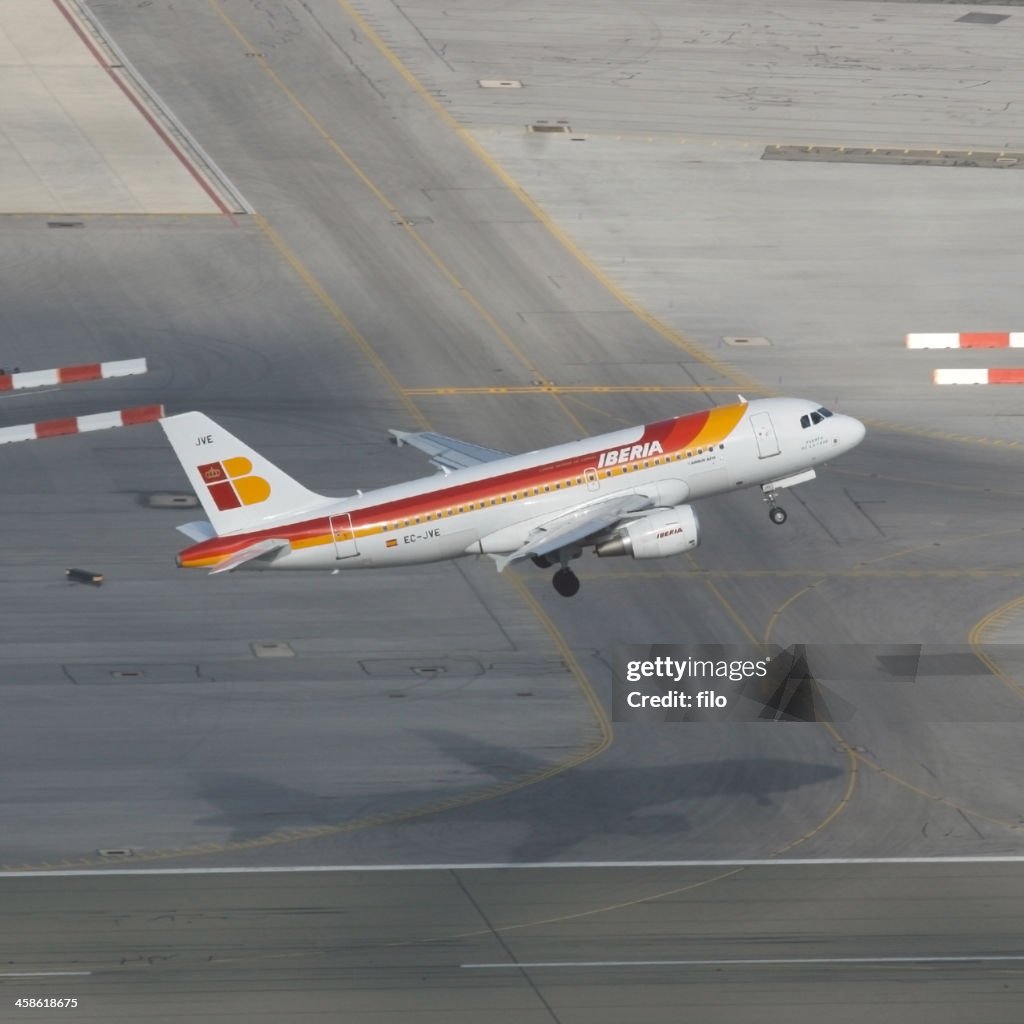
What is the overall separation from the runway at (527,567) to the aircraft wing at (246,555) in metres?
4.56

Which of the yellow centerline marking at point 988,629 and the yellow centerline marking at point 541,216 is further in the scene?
the yellow centerline marking at point 541,216

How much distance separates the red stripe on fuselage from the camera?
7512 centimetres

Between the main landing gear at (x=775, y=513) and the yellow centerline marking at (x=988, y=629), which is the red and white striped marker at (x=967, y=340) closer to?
the main landing gear at (x=775, y=513)

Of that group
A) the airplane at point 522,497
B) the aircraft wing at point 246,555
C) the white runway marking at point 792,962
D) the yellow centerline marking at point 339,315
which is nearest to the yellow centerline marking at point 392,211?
the yellow centerline marking at point 339,315

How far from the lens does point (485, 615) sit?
269 ft

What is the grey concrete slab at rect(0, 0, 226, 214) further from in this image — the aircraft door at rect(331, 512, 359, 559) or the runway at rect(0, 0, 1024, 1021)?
the aircraft door at rect(331, 512, 359, 559)

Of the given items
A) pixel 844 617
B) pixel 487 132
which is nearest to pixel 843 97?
pixel 487 132

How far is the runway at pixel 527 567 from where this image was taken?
64.2 m

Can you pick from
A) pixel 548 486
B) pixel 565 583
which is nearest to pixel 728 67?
pixel 565 583

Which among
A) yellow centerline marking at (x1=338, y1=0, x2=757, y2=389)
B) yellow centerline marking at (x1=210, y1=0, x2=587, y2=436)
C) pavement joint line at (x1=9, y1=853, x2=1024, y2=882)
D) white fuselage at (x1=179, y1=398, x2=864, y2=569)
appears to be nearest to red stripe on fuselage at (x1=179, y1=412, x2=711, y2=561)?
white fuselage at (x1=179, y1=398, x2=864, y2=569)

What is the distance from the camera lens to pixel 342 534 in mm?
76688

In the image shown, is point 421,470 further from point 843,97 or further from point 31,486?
point 843,97

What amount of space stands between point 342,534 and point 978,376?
3617 cm

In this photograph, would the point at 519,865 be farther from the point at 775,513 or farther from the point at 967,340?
the point at 967,340
